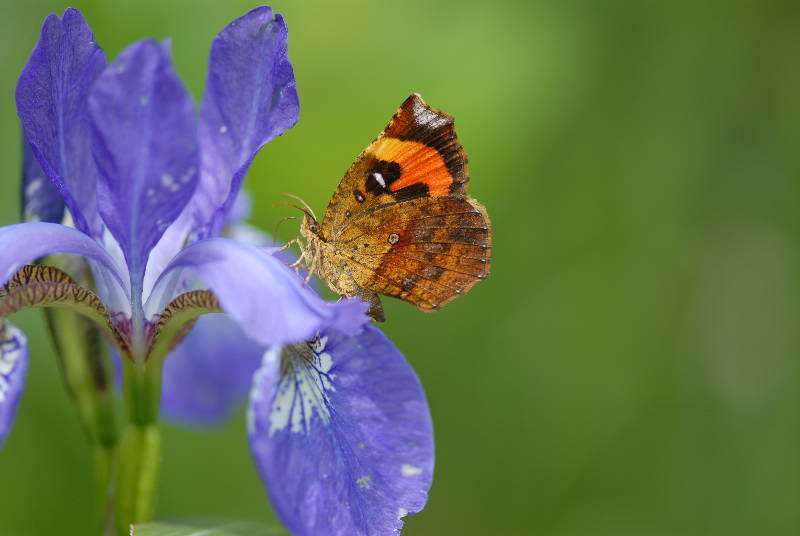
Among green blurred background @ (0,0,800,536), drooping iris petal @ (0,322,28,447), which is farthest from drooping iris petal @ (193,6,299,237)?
green blurred background @ (0,0,800,536)

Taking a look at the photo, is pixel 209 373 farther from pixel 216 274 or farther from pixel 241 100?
pixel 216 274

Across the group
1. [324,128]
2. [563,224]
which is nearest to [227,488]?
[324,128]

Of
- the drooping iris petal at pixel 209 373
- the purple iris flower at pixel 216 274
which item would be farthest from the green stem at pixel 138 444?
the drooping iris petal at pixel 209 373

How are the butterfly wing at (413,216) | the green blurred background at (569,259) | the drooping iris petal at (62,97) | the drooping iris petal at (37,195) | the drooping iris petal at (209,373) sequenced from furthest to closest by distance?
the green blurred background at (569,259)
the drooping iris petal at (209,373)
the drooping iris petal at (37,195)
the butterfly wing at (413,216)
the drooping iris petal at (62,97)

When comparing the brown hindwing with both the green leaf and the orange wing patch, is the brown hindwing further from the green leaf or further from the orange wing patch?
the green leaf

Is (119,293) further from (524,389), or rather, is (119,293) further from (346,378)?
(524,389)

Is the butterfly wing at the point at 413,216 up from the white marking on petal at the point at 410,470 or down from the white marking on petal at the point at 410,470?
up

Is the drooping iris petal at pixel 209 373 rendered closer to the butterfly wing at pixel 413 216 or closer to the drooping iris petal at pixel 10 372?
the butterfly wing at pixel 413 216

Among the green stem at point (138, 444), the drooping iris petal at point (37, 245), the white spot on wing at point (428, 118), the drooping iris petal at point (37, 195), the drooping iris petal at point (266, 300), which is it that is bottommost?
the green stem at point (138, 444)

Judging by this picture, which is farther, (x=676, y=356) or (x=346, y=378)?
(x=676, y=356)
